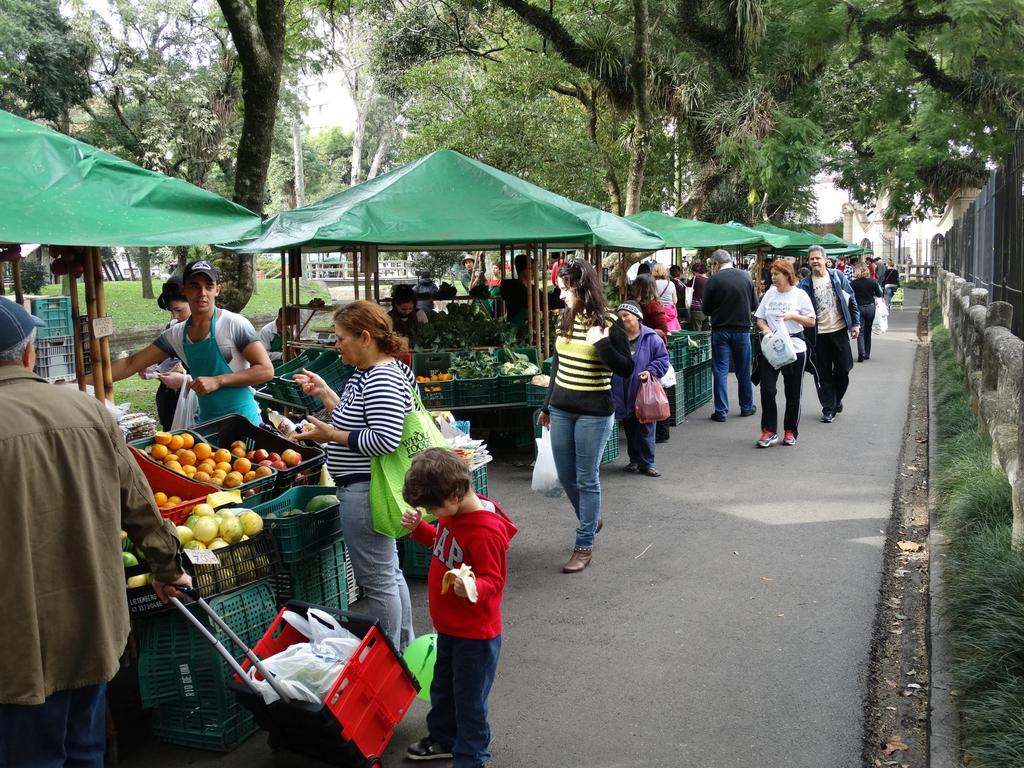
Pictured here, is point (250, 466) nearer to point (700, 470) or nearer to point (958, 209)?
point (700, 470)

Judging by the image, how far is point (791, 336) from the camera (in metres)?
10.6

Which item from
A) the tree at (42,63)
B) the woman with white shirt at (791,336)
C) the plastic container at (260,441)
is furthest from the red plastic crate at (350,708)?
the tree at (42,63)

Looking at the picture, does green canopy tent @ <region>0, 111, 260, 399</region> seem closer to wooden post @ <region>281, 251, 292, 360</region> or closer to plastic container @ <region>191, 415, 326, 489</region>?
plastic container @ <region>191, 415, 326, 489</region>

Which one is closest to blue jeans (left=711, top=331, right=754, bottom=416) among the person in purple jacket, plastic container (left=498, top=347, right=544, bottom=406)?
the person in purple jacket

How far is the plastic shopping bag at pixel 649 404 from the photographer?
901 centimetres

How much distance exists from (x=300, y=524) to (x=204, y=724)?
1.00 metres

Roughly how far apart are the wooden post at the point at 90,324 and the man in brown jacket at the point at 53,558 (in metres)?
→ 2.98

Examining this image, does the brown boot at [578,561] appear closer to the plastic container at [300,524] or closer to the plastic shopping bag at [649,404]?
the plastic container at [300,524]

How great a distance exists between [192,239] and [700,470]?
5.89 m

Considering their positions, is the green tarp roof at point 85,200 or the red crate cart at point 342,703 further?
the green tarp roof at point 85,200

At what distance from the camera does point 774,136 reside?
779 inches

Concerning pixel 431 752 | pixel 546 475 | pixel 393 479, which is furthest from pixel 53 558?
pixel 546 475

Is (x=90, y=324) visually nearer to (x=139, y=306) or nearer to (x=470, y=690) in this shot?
(x=470, y=690)

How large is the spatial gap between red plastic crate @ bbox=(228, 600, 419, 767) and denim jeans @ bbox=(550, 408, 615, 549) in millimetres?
2558
